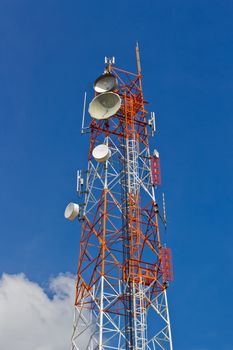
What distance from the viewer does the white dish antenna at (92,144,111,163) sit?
4050 centimetres

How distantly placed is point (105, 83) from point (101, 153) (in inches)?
271

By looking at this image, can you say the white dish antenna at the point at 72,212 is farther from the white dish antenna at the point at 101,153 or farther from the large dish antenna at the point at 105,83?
the large dish antenna at the point at 105,83

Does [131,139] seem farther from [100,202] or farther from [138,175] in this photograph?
[100,202]

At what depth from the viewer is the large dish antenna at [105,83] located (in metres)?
44.7

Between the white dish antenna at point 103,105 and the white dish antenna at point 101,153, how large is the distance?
10.8 feet

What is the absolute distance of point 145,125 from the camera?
44.8 m

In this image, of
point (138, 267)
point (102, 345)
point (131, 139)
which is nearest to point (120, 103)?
point (131, 139)

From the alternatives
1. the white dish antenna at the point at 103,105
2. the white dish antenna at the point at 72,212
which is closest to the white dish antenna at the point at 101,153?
the white dish antenna at the point at 103,105

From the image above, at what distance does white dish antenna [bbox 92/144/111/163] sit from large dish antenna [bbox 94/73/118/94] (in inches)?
221

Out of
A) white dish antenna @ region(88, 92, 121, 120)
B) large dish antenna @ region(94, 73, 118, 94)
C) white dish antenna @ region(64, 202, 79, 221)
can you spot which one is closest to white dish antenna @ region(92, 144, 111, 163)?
white dish antenna @ region(88, 92, 121, 120)

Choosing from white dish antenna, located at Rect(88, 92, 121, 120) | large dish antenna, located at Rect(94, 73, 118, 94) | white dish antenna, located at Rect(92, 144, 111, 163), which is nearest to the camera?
white dish antenna, located at Rect(92, 144, 111, 163)

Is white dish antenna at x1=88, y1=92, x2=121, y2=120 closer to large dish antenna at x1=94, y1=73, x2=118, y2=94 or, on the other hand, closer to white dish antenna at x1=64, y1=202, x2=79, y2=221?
large dish antenna at x1=94, y1=73, x2=118, y2=94

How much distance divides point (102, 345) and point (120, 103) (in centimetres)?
1743

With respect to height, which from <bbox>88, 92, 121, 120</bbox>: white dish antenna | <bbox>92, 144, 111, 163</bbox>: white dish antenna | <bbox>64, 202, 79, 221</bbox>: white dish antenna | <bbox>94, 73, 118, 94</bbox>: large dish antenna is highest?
<bbox>94, 73, 118, 94</bbox>: large dish antenna
